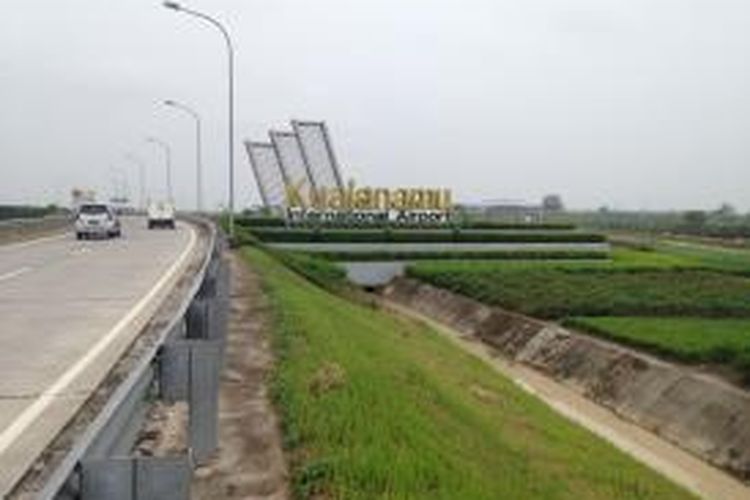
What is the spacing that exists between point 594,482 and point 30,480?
6538 millimetres

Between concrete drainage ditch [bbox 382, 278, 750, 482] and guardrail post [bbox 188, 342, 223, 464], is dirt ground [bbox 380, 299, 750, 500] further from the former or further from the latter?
guardrail post [bbox 188, 342, 223, 464]

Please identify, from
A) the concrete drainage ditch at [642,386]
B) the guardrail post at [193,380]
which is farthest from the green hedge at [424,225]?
the guardrail post at [193,380]

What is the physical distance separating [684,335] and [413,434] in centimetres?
1804

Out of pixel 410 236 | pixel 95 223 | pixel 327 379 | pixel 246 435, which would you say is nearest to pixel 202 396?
pixel 246 435

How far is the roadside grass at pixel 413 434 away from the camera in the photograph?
9750mm

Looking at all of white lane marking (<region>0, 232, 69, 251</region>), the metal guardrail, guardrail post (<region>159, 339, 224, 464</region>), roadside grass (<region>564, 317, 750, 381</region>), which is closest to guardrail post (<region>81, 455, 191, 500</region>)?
the metal guardrail

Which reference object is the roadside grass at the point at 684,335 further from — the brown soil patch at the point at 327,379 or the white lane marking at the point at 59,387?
the brown soil patch at the point at 327,379

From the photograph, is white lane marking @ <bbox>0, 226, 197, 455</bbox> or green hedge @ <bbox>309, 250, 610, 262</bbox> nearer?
white lane marking @ <bbox>0, 226, 197, 455</bbox>

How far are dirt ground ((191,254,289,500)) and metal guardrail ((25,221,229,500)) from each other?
0.27 meters

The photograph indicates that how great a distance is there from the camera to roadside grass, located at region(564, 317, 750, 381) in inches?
997

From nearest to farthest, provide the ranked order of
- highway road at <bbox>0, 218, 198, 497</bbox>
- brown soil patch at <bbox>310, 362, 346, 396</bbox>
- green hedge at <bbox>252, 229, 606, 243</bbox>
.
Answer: highway road at <bbox>0, 218, 198, 497</bbox> < brown soil patch at <bbox>310, 362, 346, 396</bbox> < green hedge at <bbox>252, 229, 606, 243</bbox>

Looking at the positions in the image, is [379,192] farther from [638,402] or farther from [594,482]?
[594,482]

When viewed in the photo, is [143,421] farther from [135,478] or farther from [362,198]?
[362,198]

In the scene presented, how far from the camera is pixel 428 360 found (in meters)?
24.1
